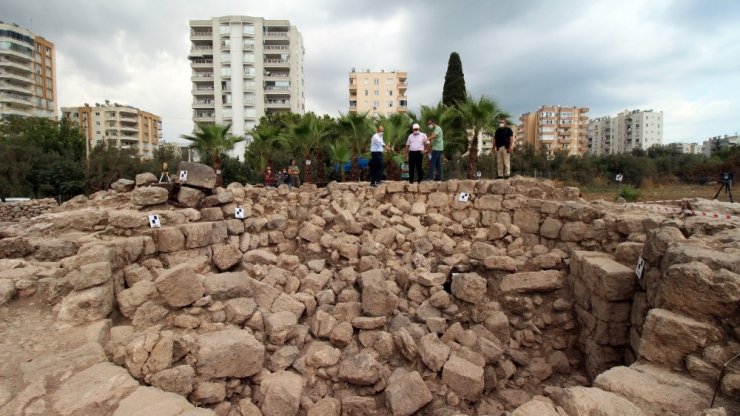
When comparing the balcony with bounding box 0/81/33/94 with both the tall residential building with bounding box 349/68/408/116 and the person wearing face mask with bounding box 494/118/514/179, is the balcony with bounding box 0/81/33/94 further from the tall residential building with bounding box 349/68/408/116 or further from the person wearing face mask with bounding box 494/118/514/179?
the person wearing face mask with bounding box 494/118/514/179

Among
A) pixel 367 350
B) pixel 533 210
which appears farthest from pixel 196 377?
pixel 533 210

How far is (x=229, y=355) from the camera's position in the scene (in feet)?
15.6

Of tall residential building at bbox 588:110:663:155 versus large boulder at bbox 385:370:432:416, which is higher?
tall residential building at bbox 588:110:663:155

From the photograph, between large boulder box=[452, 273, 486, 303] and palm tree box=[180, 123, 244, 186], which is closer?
large boulder box=[452, 273, 486, 303]

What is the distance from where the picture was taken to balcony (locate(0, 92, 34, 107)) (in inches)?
2084

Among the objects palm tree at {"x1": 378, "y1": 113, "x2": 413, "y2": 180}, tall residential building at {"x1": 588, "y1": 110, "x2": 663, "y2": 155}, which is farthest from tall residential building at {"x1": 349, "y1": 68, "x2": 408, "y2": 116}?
palm tree at {"x1": 378, "y1": 113, "x2": 413, "y2": 180}

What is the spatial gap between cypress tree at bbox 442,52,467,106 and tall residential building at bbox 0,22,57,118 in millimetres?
58502

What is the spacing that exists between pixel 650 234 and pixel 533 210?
3.14 m

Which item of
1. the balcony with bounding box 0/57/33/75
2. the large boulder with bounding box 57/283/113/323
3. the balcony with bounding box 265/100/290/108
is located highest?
the balcony with bounding box 0/57/33/75

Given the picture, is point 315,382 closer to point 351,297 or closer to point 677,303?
point 351,297

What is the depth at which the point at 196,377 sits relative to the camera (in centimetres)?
454

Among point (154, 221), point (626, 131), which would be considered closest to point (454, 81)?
point (154, 221)

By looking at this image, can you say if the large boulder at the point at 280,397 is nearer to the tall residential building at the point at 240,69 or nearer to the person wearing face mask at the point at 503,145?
the person wearing face mask at the point at 503,145

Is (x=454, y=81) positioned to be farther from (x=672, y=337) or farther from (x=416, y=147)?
(x=672, y=337)
